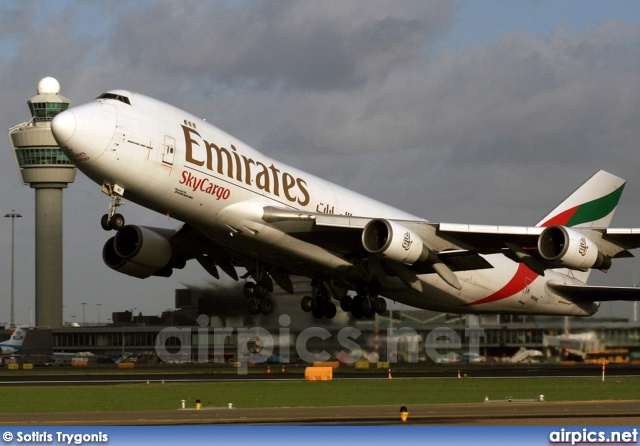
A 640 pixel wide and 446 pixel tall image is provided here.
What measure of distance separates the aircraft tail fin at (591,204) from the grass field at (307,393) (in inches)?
290

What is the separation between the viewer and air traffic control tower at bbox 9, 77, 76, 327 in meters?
142

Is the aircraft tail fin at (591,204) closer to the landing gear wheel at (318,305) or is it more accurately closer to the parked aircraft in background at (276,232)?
the parked aircraft in background at (276,232)

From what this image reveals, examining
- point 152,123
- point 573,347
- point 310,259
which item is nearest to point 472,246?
point 310,259

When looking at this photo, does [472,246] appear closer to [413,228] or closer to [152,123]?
[413,228]

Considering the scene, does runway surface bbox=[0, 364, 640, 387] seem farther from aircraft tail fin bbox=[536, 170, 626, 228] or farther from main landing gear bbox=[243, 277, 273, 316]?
main landing gear bbox=[243, 277, 273, 316]

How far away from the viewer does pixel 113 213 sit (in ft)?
109

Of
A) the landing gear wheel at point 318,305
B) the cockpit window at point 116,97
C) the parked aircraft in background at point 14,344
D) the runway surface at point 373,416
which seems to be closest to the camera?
the runway surface at point 373,416

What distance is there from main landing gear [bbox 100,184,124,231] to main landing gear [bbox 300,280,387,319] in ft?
34.7

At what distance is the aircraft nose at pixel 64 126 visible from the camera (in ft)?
101

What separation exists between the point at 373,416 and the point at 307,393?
31.7 feet

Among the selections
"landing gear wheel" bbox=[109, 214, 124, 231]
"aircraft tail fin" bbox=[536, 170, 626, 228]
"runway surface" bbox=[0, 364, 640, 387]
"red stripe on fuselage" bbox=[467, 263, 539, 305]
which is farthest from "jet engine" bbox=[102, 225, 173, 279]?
"aircraft tail fin" bbox=[536, 170, 626, 228]

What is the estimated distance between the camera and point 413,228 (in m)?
37.1

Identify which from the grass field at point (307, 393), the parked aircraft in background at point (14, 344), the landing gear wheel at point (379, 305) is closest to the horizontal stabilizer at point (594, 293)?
the grass field at point (307, 393)

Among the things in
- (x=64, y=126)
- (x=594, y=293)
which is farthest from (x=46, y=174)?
(x=64, y=126)
